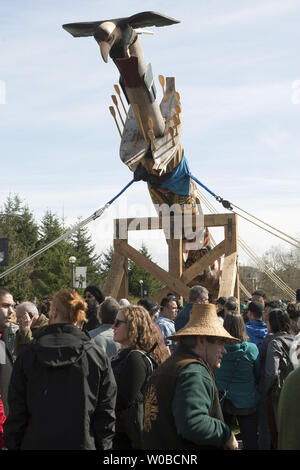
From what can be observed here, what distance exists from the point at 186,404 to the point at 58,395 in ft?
2.61

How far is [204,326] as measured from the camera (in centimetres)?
367

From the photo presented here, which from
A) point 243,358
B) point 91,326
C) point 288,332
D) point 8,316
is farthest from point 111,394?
point 91,326

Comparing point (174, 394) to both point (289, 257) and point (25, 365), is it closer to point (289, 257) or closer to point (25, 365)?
point (25, 365)

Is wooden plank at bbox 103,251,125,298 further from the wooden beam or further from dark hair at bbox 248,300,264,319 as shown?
dark hair at bbox 248,300,264,319

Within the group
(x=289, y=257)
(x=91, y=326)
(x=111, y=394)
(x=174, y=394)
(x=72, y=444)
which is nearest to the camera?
(x=174, y=394)

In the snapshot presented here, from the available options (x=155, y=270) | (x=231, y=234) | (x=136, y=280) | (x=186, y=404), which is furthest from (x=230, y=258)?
(x=136, y=280)

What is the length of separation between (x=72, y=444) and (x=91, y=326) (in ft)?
12.6

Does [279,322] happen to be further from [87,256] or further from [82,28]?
[87,256]

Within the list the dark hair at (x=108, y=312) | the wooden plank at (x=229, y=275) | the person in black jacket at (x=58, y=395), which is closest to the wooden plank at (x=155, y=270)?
the wooden plank at (x=229, y=275)

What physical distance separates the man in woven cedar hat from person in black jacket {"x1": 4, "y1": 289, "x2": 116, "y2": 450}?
36 centimetres

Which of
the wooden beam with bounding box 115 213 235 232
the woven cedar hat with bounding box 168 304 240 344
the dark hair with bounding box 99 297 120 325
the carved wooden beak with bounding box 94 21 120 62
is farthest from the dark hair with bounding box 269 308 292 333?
the wooden beam with bounding box 115 213 235 232

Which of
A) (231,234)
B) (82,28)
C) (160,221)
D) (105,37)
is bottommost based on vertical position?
(231,234)

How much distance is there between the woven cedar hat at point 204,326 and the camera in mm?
3575
